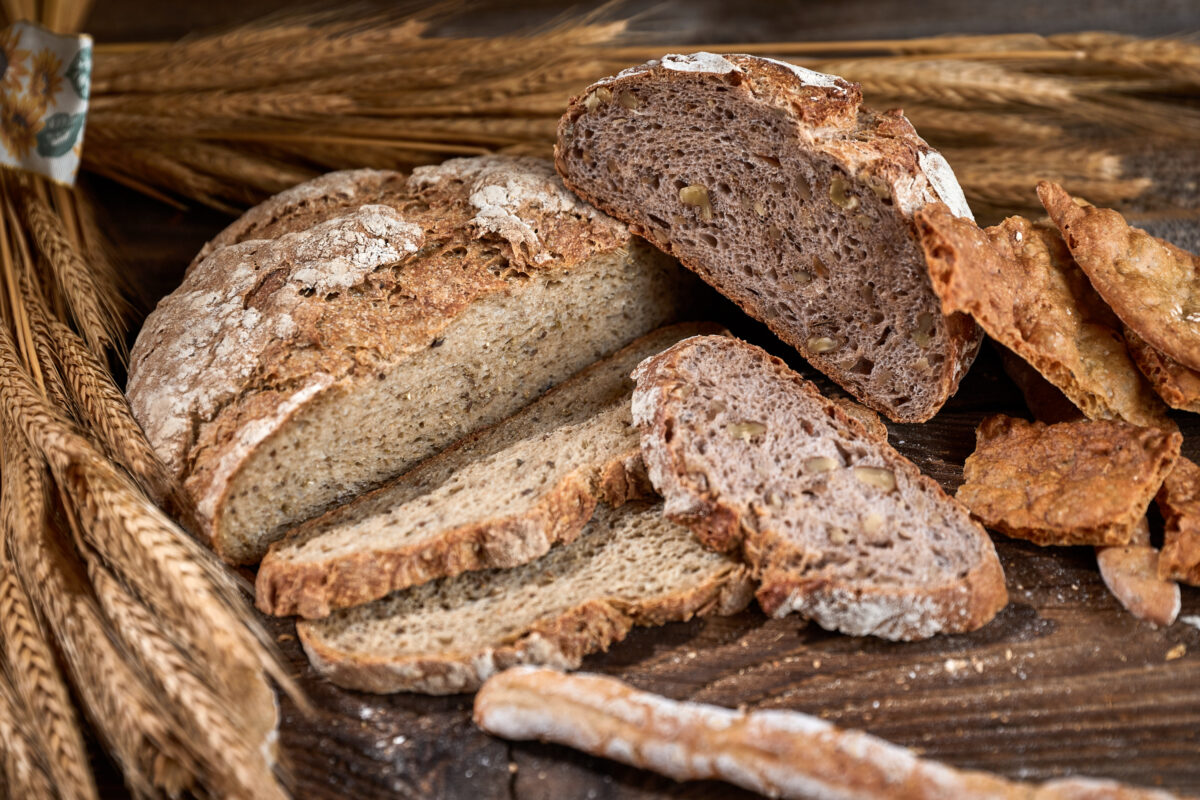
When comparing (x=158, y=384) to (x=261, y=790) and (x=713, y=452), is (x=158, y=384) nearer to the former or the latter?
(x=261, y=790)

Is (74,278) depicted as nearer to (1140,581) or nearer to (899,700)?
(899,700)

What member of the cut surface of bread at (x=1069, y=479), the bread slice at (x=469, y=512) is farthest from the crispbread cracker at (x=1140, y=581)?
the bread slice at (x=469, y=512)

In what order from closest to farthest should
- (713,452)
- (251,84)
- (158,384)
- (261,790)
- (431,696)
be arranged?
(261,790)
(431,696)
(713,452)
(158,384)
(251,84)

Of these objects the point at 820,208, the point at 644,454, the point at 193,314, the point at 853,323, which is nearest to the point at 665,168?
the point at 820,208

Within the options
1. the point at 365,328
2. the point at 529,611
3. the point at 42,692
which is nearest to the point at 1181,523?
the point at 529,611

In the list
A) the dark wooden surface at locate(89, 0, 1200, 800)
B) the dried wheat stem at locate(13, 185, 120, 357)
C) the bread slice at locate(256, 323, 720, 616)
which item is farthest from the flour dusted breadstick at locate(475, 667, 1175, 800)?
the dried wheat stem at locate(13, 185, 120, 357)

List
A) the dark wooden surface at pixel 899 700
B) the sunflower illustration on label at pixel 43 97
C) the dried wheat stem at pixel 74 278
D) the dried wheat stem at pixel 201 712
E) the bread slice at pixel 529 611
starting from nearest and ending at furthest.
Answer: the dried wheat stem at pixel 201 712 < the dark wooden surface at pixel 899 700 < the bread slice at pixel 529 611 < the dried wheat stem at pixel 74 278 < the sunflower illustration on label at pixel 43 97

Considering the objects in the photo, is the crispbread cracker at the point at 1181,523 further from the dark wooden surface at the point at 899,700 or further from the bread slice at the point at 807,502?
the bread slice at the point at 807,502
